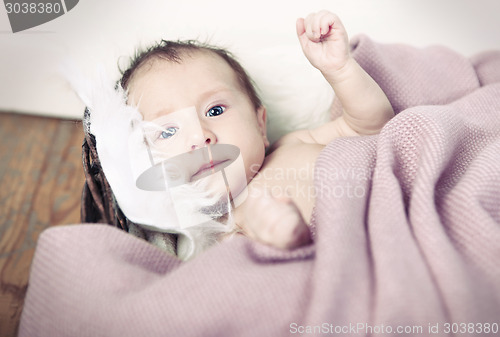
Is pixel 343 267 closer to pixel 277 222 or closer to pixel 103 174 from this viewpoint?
pixel 277 222

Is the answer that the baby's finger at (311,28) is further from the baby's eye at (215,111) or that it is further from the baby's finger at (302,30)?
the baby's eye at (215,111)

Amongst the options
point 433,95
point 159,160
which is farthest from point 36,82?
point 433,95

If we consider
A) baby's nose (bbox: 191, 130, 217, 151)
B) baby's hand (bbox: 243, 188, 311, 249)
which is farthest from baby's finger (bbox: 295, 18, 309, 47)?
baby's hand (bbox: 243, 188, 311, 249)

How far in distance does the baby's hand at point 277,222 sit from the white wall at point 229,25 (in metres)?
0.67

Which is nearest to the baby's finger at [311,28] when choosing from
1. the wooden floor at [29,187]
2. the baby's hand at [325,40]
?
the baby's hand at [325,40]

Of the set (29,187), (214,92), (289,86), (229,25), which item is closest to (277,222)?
(214,92)

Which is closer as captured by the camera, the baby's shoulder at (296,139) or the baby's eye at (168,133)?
the baby's eye at (168,133)

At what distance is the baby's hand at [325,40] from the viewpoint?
84cm

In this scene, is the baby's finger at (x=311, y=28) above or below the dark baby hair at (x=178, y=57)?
above

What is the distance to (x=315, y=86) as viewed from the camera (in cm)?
113

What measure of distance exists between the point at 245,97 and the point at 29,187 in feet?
2.40

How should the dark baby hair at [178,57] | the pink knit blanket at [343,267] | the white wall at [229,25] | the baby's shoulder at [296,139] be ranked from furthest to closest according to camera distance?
1. the white wall at [229,25]
2. the baby's shoulder at [296,139]
3. the dark baby hair at [178,57]
4. the pink knit blanket at [343,267]

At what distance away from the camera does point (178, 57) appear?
0.92 meters

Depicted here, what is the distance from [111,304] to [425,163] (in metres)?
0.51
